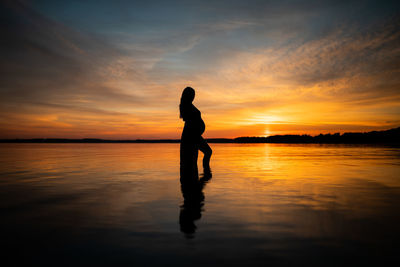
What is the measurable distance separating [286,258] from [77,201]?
4.91m

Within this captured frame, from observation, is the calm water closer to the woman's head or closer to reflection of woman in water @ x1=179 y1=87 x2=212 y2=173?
reflection of woman in water @ x1=179 y1=87 x2=212 y2=173

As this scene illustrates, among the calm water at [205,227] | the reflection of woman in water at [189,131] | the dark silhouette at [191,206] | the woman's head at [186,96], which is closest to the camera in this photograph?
the calm water at [205,227]

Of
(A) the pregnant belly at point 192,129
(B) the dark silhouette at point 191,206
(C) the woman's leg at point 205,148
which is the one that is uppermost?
(A) the pregnant belly at point 192,129

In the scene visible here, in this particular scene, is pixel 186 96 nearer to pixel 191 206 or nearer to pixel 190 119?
pixel 190 119

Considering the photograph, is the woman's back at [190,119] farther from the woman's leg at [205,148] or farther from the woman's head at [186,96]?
the woman's leg at [205,148]

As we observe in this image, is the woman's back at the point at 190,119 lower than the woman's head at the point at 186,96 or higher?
lower

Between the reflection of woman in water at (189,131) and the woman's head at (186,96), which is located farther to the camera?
the woman's head at (186,96)

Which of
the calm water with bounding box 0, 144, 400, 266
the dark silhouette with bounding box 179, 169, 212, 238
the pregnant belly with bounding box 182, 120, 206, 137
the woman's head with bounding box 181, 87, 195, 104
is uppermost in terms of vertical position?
the woman's head with bounding box 181, 87, 195, 104

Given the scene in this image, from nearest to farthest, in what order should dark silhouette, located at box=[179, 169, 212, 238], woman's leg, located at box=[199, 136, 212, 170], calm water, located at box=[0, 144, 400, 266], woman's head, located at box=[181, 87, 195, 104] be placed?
calm water, located at box=[0, 144, 400, 266], dark silhouette, located at box=[179, 169, 212, 238], woman's head, located at box=[181, 87, 195, 104], woman's leg, located at box=[199, 136, 212, 170]

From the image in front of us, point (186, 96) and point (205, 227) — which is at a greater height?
point (186, 96)

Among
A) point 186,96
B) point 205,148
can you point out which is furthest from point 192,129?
point 205,148

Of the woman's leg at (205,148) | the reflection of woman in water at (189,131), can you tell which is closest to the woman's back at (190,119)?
the reflection of woman in water at (189,131)

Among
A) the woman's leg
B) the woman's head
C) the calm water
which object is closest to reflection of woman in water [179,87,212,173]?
the woman's head

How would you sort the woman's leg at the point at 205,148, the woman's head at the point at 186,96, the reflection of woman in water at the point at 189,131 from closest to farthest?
the reflection of woman in water at the point at 189,131
the woman's head at the point at 186,96
the woman's leg at the point at 205,148
